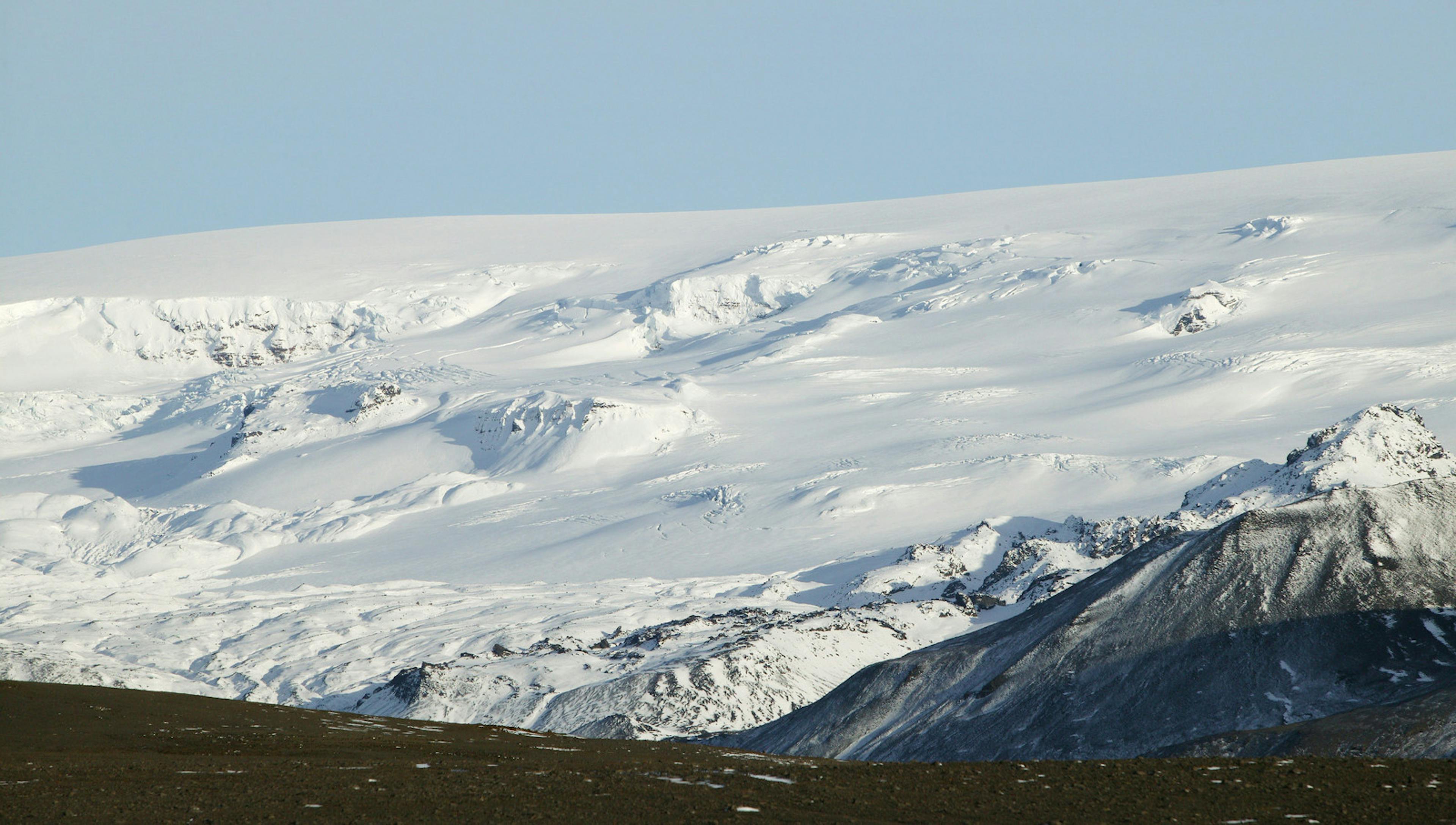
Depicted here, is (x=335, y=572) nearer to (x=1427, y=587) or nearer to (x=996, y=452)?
(x=996, y=452)

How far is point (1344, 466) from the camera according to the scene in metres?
120

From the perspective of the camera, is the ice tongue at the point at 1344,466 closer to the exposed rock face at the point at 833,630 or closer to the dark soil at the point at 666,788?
the exposed rock face at the point at 833,630

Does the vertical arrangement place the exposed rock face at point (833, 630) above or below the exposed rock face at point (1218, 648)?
below

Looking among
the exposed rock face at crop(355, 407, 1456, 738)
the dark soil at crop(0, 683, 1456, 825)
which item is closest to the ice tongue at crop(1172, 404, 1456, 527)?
the exposed rock face at crop(355, 407, 1456, 738)

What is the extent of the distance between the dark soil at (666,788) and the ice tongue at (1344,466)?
91.2 meters

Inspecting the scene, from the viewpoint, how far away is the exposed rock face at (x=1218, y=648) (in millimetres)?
54781

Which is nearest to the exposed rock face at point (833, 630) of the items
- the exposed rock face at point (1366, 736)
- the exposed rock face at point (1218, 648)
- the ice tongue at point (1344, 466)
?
the ice tongue at point (1344, 466)

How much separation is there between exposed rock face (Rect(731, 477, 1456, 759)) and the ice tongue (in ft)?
179

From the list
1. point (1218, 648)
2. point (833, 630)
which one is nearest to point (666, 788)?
point (1218, 648)

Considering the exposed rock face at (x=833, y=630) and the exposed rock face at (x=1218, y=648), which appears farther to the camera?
the exposed rock face at (x=833, y=630)

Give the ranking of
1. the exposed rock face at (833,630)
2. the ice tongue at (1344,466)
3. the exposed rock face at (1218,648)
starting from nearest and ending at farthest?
1. the exposed rock face at (1218,648)
2. the exposed rock face at (833,630)
3. the ice tongue at (1344,466)

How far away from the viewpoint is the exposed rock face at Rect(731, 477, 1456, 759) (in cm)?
5478

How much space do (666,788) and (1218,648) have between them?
124ft

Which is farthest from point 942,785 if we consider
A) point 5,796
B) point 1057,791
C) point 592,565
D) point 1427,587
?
point 592,565
